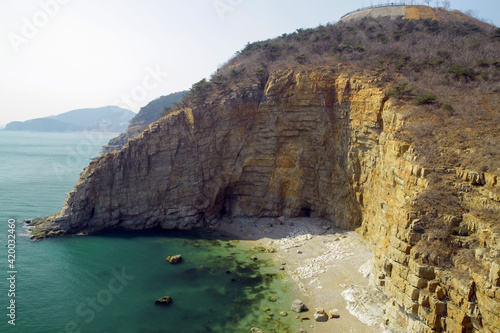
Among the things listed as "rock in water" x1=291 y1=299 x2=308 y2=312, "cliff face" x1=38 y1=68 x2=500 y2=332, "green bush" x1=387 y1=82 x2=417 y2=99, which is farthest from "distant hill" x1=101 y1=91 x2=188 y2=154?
"rock in water" x1=291 y1=299 x2=308 y2=312

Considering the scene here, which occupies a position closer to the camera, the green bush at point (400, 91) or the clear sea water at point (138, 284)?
the clear sea water at point (138, 284)

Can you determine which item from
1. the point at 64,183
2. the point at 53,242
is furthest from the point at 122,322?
the point at 64,183

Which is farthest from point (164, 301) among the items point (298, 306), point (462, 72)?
point (462, 72)

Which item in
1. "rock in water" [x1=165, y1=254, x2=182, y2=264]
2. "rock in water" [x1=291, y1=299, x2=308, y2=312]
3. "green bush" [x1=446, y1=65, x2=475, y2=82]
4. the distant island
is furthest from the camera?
the distant island

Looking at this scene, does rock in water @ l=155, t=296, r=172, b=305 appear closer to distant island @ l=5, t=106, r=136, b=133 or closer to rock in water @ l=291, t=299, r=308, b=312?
rock in water @ l=291, t=299, r=308, b=312

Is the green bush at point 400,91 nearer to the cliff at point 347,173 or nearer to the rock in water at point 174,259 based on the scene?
the cliff at point 347,173

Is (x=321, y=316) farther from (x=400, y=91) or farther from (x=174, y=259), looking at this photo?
(x=400, y=91)

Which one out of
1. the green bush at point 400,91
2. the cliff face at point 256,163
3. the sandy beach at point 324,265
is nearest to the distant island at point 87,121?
the cliff face at point 256,163
